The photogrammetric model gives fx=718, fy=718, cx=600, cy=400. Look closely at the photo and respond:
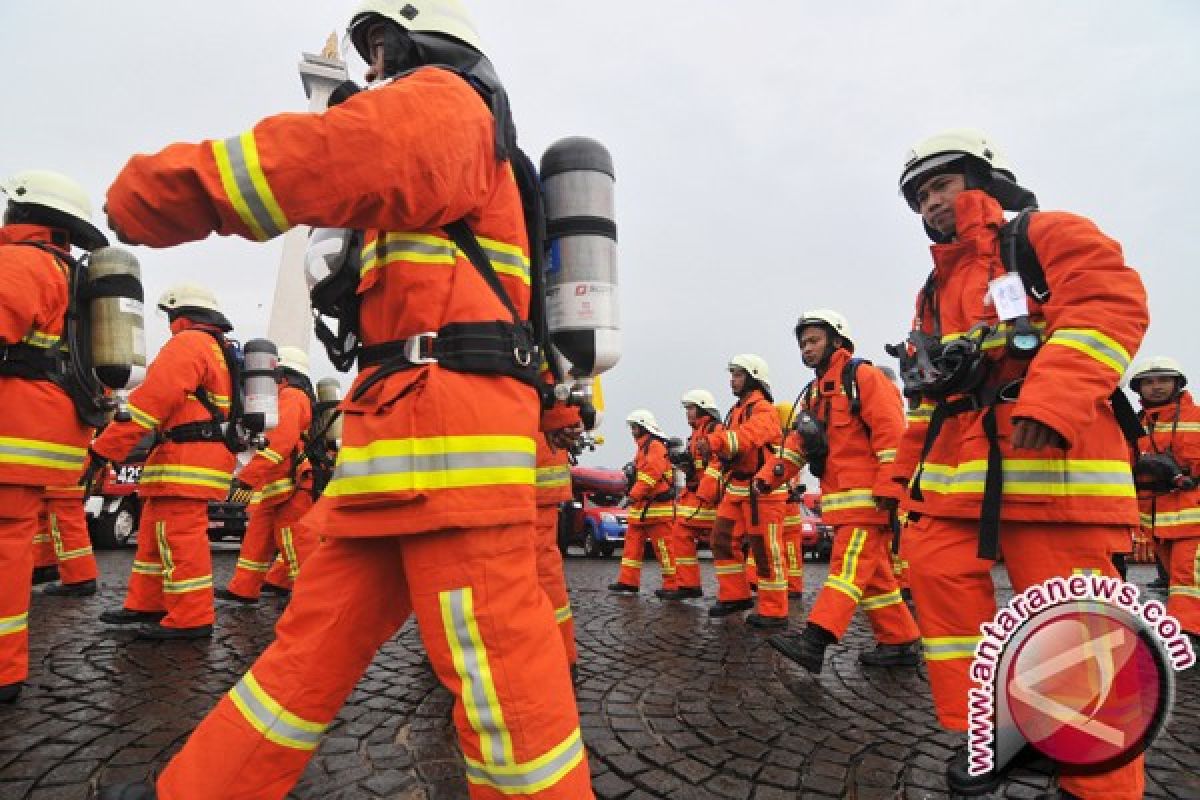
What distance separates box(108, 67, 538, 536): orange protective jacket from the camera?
150cm

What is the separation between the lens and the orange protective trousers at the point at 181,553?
186 inches

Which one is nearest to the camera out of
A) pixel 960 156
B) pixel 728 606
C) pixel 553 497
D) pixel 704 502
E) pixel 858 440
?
pixel 960 156

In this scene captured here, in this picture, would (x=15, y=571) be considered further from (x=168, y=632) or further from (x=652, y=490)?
(x=652, y=490)

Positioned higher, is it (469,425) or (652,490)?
(469,425)

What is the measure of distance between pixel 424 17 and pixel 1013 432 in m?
2.16

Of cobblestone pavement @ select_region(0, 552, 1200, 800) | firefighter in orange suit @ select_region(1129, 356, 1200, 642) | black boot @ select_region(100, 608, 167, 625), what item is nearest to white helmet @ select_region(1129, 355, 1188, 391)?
firefighter in orange suit @ select_region(1129, 356, 1200, 642)

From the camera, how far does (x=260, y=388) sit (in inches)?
196

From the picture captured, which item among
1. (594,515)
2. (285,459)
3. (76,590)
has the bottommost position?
(594,515)

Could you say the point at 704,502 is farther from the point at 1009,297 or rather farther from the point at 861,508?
the point at 1009,297

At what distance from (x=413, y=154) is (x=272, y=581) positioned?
6.65m

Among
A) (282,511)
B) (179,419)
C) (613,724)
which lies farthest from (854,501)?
(282,511)

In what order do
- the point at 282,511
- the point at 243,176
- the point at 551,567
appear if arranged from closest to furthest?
the point at 243,176 < the point at 551,567 < the point at 282,511

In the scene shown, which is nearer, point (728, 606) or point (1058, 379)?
point (1058, 379)

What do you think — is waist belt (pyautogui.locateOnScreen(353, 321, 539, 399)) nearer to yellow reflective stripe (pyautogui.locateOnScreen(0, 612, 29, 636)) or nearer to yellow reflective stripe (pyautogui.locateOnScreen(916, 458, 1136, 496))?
yellow reflective stripe (pyautogui.locateOnScreen(916, 458, 1136, 496))
